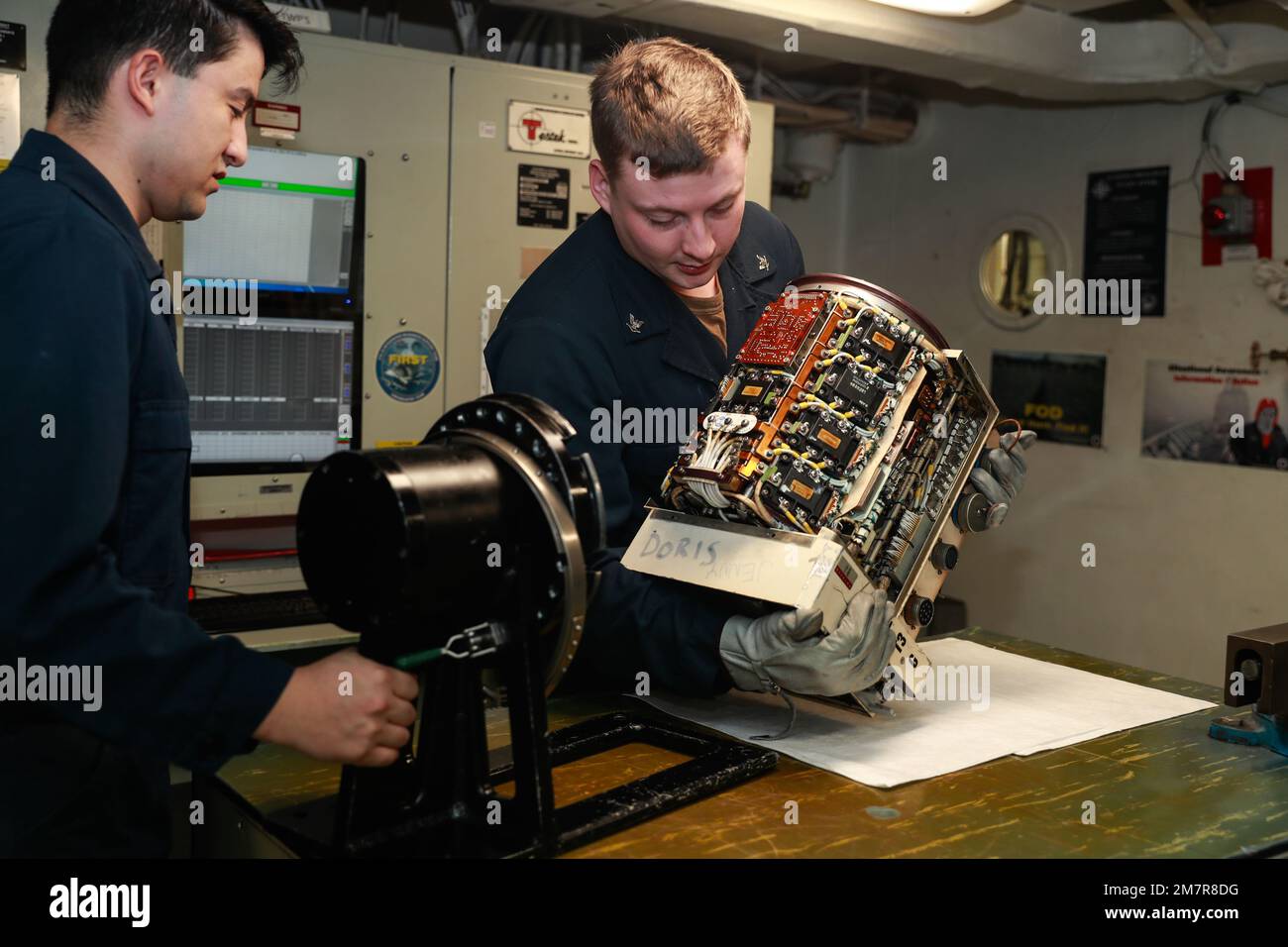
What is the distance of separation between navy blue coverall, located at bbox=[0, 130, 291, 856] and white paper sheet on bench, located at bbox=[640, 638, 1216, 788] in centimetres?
71

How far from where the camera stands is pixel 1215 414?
3.71 metres

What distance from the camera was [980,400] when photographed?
1.65 meters

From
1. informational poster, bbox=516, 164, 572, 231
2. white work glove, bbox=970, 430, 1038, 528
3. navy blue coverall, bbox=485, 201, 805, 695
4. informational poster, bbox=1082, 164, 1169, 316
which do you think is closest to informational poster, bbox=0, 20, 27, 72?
informational poster, bbox=516, 164, 572, 231

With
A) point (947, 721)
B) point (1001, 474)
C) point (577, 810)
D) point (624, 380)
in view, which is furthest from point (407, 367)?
point (577, 810)

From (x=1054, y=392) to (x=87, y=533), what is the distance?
12.4 ft

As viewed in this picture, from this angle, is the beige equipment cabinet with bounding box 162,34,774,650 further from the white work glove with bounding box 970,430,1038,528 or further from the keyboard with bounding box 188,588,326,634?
the white work glove with bounding box 970,430,1038,528

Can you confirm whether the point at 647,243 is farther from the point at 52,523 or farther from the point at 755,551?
the point at 52,523

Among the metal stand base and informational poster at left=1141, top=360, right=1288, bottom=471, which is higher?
informational poster at left=1141, top=360, right=1288, bottom=471

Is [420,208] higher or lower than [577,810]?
higher

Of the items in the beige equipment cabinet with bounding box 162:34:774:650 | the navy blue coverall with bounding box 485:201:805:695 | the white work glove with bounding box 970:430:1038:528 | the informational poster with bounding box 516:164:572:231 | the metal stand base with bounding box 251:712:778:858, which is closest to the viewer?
the metal stand base with bounding box 251:712:778:858

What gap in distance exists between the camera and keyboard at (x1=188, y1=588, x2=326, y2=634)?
2.71 m

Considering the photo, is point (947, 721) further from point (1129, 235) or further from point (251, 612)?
point (1129, 235)

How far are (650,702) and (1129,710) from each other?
2.32 feet
